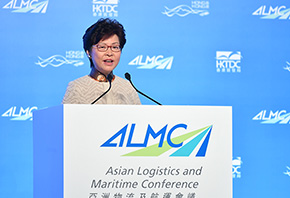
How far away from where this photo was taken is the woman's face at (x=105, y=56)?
2.66m

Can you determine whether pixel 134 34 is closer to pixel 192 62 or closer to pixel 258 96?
pixel 192 62

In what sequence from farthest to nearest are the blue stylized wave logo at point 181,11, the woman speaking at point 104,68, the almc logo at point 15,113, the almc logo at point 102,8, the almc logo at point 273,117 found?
the almc logo at point 273,117
the blue stylized wave logo at point 181,11
the almc logo at point 102,8
the almc logo at point 15,113
the woman speaking at point 104,68

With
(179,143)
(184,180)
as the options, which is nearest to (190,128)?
(179,143)

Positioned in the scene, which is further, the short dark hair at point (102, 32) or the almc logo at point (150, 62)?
the almc logo at point (150, 62)

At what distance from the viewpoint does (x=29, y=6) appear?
406cm

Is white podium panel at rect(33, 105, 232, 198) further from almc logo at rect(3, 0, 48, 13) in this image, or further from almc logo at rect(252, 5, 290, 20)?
almc logo at rect(252, 5, 290, 20)

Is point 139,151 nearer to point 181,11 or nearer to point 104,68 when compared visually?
point 104,68

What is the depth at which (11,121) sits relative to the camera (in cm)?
402

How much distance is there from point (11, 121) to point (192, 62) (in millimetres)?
1605

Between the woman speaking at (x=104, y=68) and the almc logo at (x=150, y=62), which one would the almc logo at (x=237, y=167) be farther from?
the woman speaking at (x=104, y=68)

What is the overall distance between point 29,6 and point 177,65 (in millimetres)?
1334

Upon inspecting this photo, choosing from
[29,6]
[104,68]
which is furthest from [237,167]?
[29,6]

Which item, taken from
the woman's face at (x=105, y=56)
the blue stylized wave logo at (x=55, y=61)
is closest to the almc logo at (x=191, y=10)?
the blue stylized wave logo at (x=55, y=61)

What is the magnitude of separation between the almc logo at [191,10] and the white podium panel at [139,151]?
251 cm
